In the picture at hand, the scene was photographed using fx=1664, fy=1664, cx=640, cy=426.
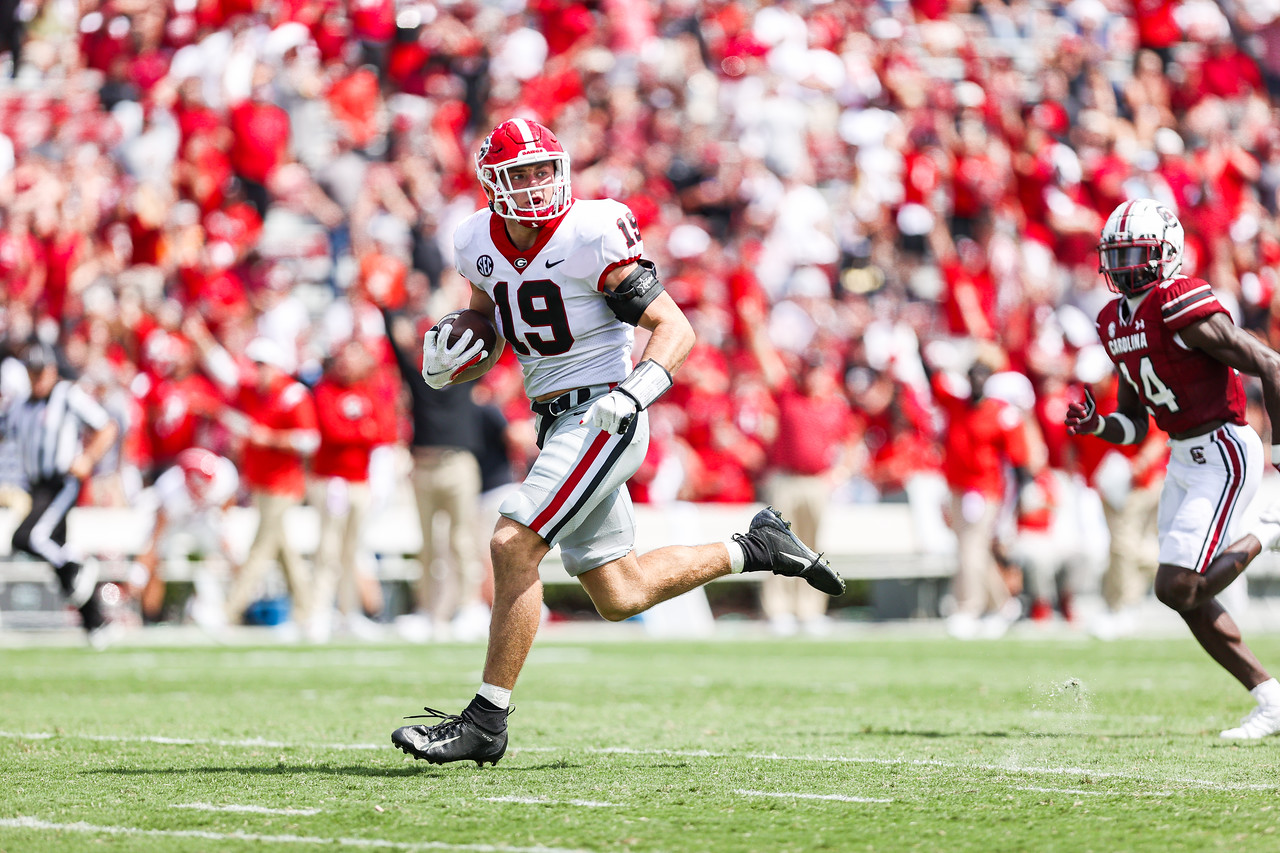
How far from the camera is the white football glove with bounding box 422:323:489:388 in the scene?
207 inches

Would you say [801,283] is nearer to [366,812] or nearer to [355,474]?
[355,474]

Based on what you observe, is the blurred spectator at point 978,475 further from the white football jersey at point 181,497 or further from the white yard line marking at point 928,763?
the white yard line marking at point 928,763

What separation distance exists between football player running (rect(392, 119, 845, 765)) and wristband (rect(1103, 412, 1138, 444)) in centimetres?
181

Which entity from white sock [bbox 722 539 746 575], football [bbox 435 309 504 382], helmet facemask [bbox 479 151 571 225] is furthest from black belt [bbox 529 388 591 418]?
white sock [bbox 722 539 746 575]

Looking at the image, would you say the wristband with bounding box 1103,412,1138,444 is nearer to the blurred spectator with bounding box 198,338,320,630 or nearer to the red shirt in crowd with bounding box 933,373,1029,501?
the red shirt in crowd with bounding box 933,373,1029,501

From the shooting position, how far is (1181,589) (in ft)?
19.8

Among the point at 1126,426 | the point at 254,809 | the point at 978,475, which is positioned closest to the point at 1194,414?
the point at 1126,426

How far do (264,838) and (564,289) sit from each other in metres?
2.04

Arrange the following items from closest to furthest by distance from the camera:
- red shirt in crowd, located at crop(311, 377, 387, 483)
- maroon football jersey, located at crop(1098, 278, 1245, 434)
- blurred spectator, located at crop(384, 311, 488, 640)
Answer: maroon football jersey, located at crop(1098, 278, 1245, 434)
blurred spectator, located at crop(384, 311, 488, 640)
red shirt in crowd, located at crop(311, 377, 387, 483)

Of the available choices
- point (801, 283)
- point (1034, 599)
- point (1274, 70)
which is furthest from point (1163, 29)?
point (1034, 599)

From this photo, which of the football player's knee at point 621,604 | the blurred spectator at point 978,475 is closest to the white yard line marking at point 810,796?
the football player's knee at point 621,604

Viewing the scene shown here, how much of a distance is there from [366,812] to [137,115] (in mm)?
13915

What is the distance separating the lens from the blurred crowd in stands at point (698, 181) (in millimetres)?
14594

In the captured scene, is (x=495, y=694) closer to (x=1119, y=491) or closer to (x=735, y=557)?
(x=735, y=557)
